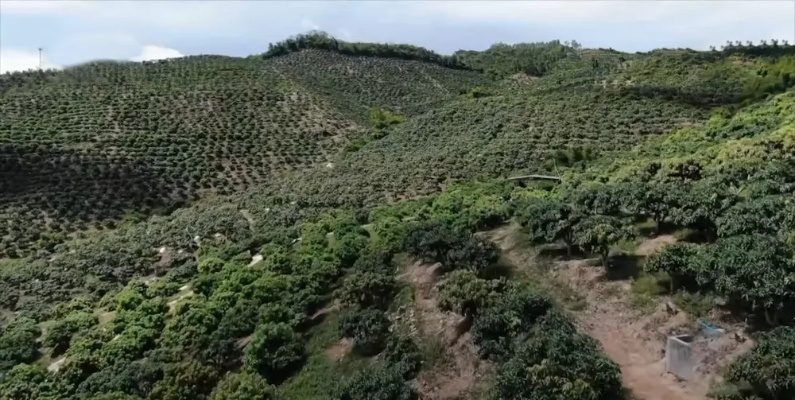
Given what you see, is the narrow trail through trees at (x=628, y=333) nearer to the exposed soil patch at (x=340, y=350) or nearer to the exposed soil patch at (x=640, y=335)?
the exposed soil patch at (x=640, y=335)

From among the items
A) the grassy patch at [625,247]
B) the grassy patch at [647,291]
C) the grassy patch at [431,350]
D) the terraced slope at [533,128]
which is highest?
the terraced slope at [533,128]

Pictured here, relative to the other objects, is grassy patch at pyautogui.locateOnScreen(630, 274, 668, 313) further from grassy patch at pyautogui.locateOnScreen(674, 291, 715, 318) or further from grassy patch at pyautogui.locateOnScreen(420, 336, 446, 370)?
grassy patch at pyautogui.locateOnScreen(420, 336, 446, 370)

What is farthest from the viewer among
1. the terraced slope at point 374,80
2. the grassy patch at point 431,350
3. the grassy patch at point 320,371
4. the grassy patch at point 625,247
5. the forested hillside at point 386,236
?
the terraced slope at point 374,80

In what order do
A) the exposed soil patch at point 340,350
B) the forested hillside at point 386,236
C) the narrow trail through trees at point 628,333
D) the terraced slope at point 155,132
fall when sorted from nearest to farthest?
the narrow trail through trees at point 628,333 < the forested hillside at point 386,236 < the exposed soil patch at point 340,350 < the terraced slope at point 155,132

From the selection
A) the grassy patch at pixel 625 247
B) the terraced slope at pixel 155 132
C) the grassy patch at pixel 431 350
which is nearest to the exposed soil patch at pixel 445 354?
the grassy patch at pixel 431 350

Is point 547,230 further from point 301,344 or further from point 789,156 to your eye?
point 789,156

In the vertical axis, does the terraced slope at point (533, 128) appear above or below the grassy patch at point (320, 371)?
above

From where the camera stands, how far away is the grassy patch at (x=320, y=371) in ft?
55.7

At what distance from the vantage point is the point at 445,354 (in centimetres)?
1611

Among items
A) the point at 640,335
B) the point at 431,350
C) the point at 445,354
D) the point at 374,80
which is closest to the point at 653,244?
the point at 640,335

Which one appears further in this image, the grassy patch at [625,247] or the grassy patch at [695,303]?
the grassy patch at [625,247]

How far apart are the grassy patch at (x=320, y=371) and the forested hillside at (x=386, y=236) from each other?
0.08 meters

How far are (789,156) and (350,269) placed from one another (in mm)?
15294

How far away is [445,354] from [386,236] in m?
7.83
